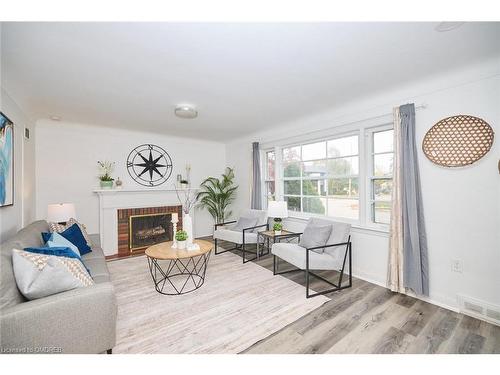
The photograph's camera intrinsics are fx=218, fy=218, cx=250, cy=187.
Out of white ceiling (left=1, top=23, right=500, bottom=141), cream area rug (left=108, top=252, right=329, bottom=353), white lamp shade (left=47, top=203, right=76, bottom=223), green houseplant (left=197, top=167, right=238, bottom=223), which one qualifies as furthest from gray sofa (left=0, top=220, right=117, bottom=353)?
green houseplant (left=197, top=167, right=238, bottom=223)

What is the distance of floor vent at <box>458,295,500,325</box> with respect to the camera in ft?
6.52

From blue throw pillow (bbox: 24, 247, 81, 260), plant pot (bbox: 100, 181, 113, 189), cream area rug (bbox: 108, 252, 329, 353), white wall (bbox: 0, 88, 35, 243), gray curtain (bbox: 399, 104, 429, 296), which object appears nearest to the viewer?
blue throw pillow (bbox: 24, 247, 81, 260)

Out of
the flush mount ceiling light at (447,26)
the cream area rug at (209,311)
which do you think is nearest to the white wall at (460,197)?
the flush mount ceiling light at (447,26)

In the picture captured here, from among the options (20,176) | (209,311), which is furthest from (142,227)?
(209,311)

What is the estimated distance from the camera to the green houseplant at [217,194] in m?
5.35

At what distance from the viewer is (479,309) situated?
2.07 m

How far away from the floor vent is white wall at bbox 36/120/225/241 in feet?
14.2

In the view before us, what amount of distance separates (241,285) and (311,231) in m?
1.20

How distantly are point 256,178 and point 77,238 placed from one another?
10.3ft

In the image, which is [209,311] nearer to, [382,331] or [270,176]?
[382,331]

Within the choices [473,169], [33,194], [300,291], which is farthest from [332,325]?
[33,194]

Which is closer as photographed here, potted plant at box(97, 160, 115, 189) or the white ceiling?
the white ceiling

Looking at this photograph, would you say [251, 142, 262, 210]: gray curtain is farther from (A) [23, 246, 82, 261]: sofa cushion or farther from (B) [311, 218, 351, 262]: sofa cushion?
(A) [23, 246, 82, 261]: sofa cushion

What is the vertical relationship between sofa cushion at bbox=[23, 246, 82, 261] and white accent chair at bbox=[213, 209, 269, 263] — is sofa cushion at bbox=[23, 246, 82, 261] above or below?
above
